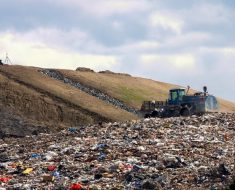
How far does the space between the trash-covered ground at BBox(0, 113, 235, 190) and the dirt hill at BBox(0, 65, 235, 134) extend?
41.9 feet

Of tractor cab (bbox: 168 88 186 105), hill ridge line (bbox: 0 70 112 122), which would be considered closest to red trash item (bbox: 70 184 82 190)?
tractor cab (bbox: 168 88 186 105)

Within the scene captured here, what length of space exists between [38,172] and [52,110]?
2121 cm

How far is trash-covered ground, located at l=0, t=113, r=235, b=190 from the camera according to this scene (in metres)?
14.0

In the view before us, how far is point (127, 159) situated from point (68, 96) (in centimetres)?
2460

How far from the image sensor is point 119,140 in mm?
19922

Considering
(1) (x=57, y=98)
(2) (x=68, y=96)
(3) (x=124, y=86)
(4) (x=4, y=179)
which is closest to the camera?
(4) (x=4, y=179)

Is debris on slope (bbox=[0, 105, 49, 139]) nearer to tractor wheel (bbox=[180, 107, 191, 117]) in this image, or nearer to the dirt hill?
the dirt hill

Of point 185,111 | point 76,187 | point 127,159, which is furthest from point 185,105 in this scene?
point 76,187

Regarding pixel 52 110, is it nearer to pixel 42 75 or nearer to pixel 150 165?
pixel 42 75

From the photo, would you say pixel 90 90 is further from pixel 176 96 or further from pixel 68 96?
pixel 176 96

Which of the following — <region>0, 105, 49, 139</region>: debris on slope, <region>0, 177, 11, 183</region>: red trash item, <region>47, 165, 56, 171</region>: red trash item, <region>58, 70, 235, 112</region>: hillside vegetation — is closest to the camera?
<region>0, 177, 11, 183</region>: red trash item

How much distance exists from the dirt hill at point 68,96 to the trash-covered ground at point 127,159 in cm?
1278

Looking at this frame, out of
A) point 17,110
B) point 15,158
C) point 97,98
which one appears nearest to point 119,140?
point 15,158

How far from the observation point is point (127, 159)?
650 inches
